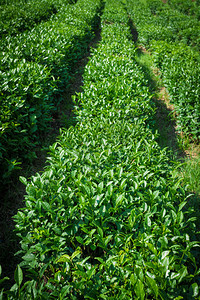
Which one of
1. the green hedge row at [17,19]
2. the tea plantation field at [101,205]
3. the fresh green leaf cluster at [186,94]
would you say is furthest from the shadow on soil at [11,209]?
the green hedge row at [17,19]

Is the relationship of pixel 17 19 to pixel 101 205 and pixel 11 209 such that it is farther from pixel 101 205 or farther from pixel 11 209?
pixel 101 205

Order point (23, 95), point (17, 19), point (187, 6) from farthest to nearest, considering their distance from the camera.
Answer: point (187, 6), point (17, 19), point (23, 95)

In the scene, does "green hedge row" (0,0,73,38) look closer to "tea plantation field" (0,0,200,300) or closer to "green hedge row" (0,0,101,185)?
"green hedge row" (0,0,101,185)

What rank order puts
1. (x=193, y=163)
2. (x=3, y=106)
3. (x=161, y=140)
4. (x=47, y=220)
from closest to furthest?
(x=47, y=220) < (x=3, y=106) < (x=193, y=163) < (x=161, y=140)

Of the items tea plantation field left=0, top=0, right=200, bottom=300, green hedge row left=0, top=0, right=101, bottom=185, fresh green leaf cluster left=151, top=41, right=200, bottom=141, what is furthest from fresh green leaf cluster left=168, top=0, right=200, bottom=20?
tea plantation field left=0, top=0, right=200, bottom=300

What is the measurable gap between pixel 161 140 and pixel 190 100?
3.53 ft

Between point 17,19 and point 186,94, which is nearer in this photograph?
point 186,94

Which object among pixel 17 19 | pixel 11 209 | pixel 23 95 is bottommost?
pixel 11 209

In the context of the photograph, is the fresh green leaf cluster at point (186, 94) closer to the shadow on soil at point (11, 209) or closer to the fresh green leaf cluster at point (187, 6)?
the shadow on soil at point (11, 209)

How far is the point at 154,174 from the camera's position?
194 centimetres

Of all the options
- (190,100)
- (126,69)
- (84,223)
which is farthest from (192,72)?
(84,223)

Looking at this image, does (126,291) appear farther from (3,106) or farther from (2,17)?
(2,17)

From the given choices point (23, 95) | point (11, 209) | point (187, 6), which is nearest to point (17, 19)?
point (23, 95)

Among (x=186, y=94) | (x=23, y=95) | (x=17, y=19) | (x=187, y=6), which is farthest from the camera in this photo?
(x=187, y=6)
